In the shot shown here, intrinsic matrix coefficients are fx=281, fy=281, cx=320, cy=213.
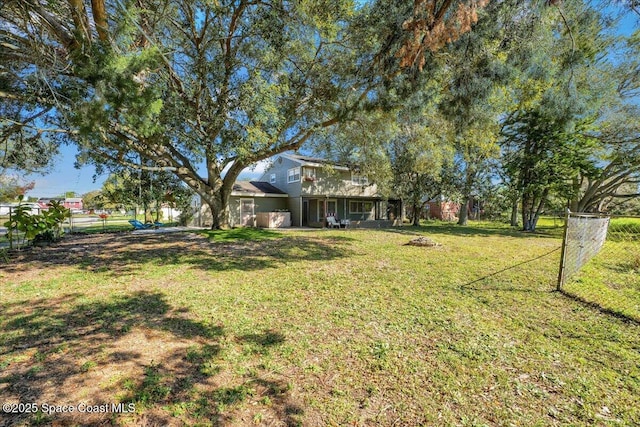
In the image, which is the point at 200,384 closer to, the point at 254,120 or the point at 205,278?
the point at 205,278

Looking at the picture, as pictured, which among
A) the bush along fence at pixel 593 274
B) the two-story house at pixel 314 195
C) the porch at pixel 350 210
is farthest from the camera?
the porch at pixel 350 210

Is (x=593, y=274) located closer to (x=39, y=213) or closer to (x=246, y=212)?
(x=39, y=213)

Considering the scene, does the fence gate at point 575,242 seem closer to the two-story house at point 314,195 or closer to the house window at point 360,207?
the two-story house at point 314,195

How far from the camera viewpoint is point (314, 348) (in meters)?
3.48

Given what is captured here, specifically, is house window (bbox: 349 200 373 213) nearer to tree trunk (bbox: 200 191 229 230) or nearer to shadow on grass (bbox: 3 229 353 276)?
tree trunk (bbox: 200 191 229 230)

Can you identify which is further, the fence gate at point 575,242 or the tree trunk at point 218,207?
the tree trunk at point 218,207

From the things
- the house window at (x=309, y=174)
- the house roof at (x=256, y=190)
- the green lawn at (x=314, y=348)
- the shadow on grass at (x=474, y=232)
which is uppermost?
the house window at (x=309, y=174)

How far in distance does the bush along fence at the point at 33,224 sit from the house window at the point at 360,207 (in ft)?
61.3

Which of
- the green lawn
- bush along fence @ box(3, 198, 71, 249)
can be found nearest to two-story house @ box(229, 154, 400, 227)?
bush along fence @ box(3, 198, 71, 249)

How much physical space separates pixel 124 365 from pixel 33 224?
30.3ft

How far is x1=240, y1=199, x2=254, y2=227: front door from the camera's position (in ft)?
69.9

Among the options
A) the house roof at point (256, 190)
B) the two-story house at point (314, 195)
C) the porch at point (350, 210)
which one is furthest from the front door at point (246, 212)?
the porch at point (350, 210)

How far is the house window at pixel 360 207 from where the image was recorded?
2466 centimetres

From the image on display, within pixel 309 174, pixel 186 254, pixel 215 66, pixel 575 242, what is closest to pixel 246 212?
pixel 309 174
